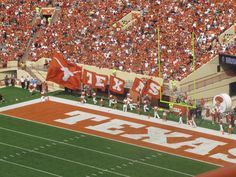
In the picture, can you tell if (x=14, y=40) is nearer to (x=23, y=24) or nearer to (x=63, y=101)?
(x=23, y=24)

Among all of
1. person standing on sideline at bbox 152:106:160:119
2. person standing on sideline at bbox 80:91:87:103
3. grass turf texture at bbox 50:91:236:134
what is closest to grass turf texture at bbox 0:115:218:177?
person standing on sideline at bbox 152:106:160:119

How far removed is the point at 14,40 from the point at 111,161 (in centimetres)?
1544

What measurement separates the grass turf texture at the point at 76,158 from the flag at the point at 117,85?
4676mm

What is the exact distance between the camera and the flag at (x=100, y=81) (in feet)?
83.1

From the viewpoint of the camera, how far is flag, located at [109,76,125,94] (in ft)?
81.1

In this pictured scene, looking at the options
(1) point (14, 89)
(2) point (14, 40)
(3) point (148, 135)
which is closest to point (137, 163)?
(3) point (148, 135)

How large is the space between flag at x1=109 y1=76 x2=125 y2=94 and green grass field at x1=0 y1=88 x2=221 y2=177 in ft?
15.1

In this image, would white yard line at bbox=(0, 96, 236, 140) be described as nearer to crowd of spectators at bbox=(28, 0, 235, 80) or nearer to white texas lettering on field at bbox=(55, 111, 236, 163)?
white texas lettering on field at bbox=(55, 111, 236, 163)

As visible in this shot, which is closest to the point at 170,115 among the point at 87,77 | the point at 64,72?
the point at 87,77

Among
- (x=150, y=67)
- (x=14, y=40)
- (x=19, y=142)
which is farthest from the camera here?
(x=14, y=40)

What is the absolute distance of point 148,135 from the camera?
2042cm

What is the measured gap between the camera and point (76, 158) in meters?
17.6

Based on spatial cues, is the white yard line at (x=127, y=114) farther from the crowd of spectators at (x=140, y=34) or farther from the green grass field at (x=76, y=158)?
the green grass field at (x=76, y=158)

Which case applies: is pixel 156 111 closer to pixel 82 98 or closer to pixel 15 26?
pixel 82 98
